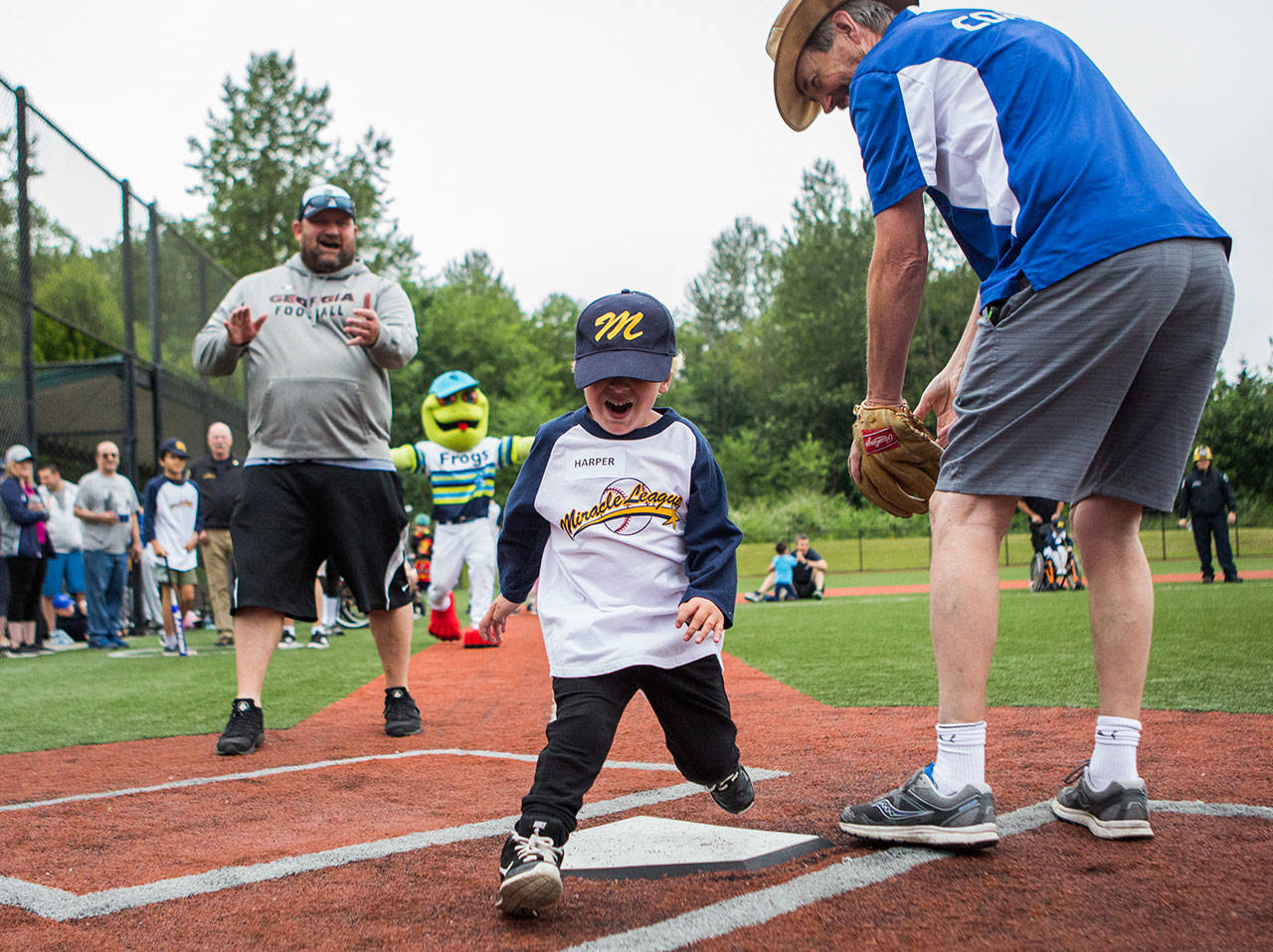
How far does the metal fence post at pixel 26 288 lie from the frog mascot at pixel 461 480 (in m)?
4.03

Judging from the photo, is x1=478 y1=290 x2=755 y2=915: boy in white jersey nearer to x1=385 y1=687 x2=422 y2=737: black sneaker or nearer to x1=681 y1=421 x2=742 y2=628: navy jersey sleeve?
x1=681 y1=421 x2=742 y2=628: navy jersey sleeve

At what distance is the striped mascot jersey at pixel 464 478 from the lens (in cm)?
969

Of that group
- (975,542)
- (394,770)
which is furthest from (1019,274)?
(394,770)

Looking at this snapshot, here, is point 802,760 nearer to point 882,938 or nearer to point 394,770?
point 394,770

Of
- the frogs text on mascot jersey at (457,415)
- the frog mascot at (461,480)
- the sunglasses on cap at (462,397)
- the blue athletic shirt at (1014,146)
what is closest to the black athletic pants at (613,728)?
the blue athletic shirt at (1014,146)

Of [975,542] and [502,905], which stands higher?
[975,542]

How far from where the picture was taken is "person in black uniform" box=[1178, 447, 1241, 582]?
14984mm

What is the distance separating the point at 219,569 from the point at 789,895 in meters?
9.99

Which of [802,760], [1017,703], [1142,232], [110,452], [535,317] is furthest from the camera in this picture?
[535,317]

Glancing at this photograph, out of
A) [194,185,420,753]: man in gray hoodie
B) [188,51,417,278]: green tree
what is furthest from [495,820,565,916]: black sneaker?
[188,51,417,278]: green tree

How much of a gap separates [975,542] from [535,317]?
66.0 m

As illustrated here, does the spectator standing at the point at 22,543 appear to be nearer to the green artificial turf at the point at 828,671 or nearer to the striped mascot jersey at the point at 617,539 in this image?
the green artificial turf at the point at 828,671

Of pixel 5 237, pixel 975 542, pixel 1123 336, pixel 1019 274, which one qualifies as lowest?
pixel 975 542

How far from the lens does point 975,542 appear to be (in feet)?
8.70
